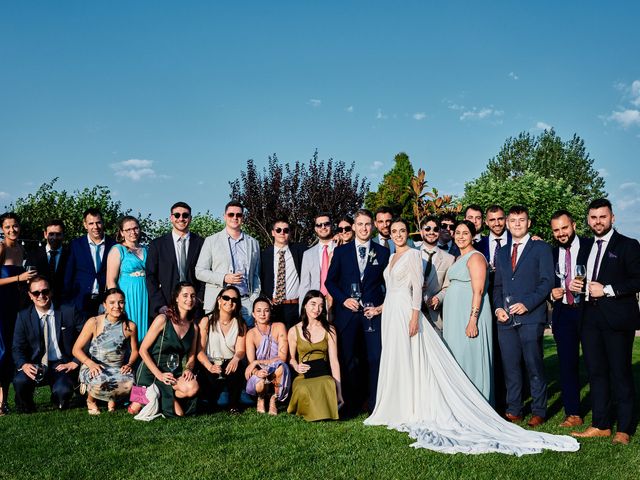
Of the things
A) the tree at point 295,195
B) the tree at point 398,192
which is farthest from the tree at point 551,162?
the tree at point 295,195

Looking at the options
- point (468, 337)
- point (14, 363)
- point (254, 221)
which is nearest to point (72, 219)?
point (254, 221)

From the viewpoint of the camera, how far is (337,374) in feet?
23.8

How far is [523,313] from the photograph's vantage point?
694 centimetres

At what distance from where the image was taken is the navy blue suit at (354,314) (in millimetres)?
7449

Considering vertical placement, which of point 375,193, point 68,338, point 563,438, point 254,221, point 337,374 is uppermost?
point 375,193

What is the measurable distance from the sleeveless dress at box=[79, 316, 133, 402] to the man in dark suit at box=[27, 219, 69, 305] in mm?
1207

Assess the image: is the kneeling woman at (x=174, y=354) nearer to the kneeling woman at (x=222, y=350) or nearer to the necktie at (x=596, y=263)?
the kneeling woman at (x=222, y=350)

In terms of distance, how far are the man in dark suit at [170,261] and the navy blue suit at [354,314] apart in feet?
6.54

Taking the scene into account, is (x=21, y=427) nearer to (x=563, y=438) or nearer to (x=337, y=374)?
(x=337, y=374)

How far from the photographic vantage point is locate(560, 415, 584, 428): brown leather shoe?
22.4 feet

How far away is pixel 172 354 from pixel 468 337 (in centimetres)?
359

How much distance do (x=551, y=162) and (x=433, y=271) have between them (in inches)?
2063

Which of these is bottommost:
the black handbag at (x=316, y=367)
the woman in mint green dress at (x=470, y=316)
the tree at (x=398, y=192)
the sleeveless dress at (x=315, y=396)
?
the sleeveless dress at (x=315, y=396)

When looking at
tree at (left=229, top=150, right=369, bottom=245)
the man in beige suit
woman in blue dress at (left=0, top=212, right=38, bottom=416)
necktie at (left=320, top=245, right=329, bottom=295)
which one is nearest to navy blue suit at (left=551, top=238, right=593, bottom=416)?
the man in beige suit
